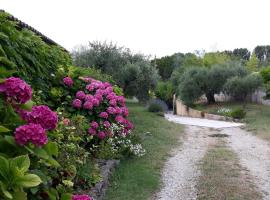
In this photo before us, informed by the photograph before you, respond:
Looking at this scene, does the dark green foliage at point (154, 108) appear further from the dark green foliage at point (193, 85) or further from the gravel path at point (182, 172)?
the gravel path at point (182, 172)

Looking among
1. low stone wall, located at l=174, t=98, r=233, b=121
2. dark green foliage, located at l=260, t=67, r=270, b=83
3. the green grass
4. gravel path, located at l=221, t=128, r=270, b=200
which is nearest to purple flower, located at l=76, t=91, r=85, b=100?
the green grass

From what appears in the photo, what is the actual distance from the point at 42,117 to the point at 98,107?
218 inches

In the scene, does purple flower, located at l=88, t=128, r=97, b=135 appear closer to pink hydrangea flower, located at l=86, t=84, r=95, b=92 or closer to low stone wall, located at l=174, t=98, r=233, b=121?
pink hydrangea flower, located at l=86, t=84, r=95, b=92

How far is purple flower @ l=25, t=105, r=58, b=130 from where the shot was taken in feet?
9.68

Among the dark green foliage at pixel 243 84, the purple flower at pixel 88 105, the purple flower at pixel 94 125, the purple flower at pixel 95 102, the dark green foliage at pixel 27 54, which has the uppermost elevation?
the dark green foliage at pixel 243 84

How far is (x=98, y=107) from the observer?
27.9 feet

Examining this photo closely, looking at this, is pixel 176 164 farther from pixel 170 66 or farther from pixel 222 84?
pixel 170 66

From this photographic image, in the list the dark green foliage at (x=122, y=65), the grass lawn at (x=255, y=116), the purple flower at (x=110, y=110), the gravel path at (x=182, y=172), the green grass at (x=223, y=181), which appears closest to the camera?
the green grass at (x=223, y=181)

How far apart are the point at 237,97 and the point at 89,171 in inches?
1078

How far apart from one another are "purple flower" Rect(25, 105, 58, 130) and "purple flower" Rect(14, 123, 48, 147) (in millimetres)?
228

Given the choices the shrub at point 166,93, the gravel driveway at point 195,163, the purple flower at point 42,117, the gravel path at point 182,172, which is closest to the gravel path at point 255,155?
the gravel driveway at point 195,163

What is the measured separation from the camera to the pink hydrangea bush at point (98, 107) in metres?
8.12

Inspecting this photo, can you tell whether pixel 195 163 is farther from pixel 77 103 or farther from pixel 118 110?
pixel 77 103

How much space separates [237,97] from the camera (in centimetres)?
3219
